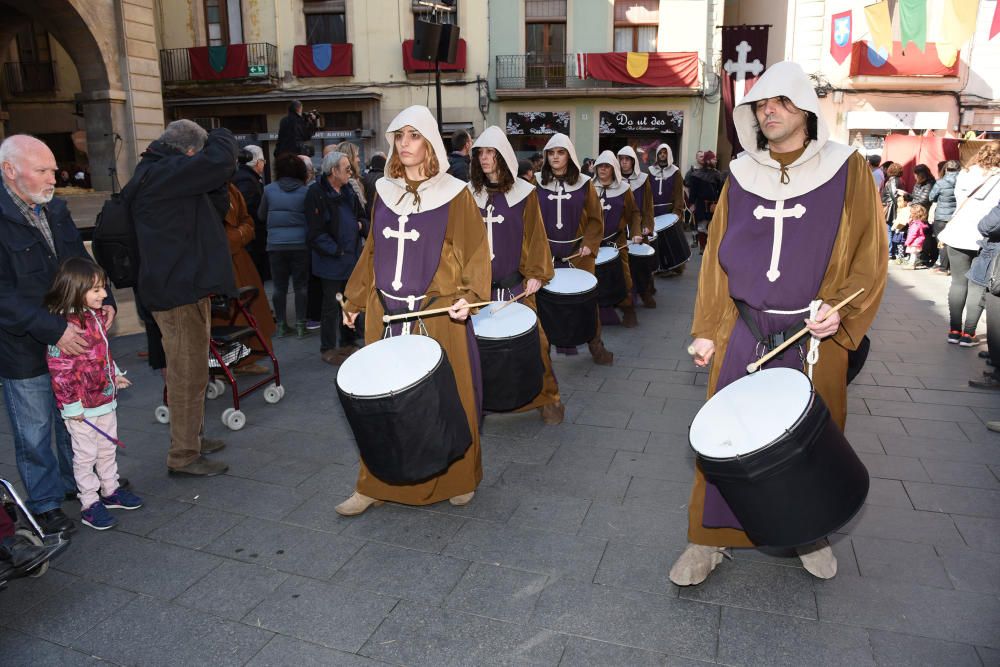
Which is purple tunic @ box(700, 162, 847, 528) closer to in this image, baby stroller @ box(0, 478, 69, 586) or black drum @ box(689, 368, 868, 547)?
black drum @ box(689, 368, 868, 547)

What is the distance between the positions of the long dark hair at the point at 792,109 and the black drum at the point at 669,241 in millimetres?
6143

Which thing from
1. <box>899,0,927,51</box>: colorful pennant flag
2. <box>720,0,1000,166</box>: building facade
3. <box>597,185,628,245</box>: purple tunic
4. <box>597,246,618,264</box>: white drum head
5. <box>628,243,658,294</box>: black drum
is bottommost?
<box>628,243,658,294</box>: black drum

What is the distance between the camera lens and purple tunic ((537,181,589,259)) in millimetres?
6836

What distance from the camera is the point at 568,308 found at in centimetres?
586

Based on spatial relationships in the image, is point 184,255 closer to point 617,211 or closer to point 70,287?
point 70,287

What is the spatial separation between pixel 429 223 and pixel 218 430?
8.18ft

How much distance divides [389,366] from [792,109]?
1996mm

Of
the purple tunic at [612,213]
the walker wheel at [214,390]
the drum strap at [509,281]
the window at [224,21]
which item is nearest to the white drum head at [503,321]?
the drum strap at [509,281]

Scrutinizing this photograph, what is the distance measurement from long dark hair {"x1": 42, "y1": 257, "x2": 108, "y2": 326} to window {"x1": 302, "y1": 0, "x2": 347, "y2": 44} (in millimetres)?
21294

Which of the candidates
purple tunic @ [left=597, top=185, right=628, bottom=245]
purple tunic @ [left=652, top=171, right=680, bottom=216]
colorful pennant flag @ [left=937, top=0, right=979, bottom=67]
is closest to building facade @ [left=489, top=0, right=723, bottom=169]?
colorful pennant flag @ [left=937, top=0, right=979, bottom=67]

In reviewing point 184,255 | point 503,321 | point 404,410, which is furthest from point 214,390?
point 404,410

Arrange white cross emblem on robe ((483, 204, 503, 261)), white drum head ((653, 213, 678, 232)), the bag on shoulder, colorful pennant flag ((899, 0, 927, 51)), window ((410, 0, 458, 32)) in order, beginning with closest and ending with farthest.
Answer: the bag on shoulder → white cross emblem on robe ((483, 204, 503, 261)) → white drum head ((653, 213, 678, 232)) → colorful pennant flag ((899, 0, 927, 51)) → window ((410, 0, 458, 32))

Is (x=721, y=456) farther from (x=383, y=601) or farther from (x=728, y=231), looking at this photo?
(x=383, y=601)

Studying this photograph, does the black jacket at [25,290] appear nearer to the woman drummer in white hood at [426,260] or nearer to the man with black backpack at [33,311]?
the man with black backpack at [33,311]
